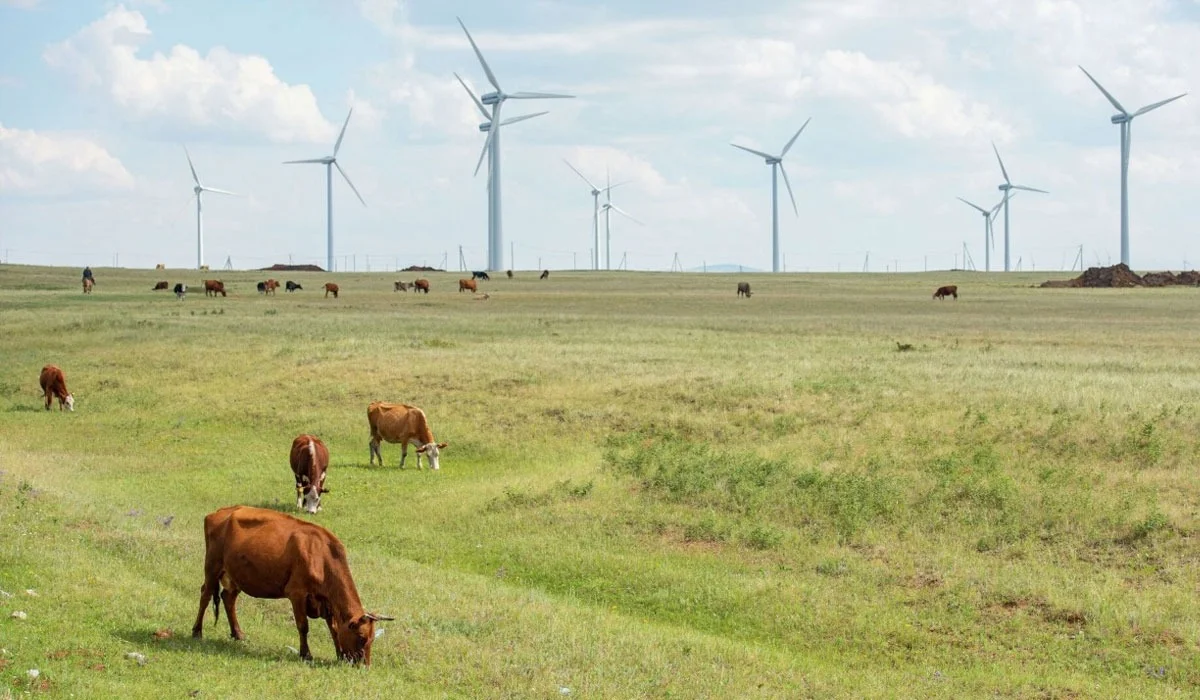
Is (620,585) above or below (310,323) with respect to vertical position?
below

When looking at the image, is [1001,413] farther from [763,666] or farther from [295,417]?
[295,417]

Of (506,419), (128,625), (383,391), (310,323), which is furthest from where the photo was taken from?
(310,323)

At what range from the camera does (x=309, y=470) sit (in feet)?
76.2

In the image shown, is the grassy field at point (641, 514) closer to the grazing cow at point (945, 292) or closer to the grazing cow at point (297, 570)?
the grazing cow at point (297, 570)

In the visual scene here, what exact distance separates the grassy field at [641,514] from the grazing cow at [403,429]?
1.83ft

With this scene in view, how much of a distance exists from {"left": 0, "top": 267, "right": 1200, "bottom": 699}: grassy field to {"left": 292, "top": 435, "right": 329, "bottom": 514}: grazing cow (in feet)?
1.99

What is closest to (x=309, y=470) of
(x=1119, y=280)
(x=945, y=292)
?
(x=945, y=292)

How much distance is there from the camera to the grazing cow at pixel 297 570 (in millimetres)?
12727

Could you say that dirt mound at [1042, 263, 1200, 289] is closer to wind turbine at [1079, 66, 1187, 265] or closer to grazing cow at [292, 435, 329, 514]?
wind turbine at [1079, 66, 1187, 265]

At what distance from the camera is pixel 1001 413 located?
28.1 meters

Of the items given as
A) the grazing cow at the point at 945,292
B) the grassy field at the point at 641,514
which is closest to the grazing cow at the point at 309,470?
the grassy field at the point at 641,514

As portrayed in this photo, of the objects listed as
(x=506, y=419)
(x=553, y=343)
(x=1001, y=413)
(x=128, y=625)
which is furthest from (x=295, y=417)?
(x=128, y=625)

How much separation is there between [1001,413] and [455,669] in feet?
59.8

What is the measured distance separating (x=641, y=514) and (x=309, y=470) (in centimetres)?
618
